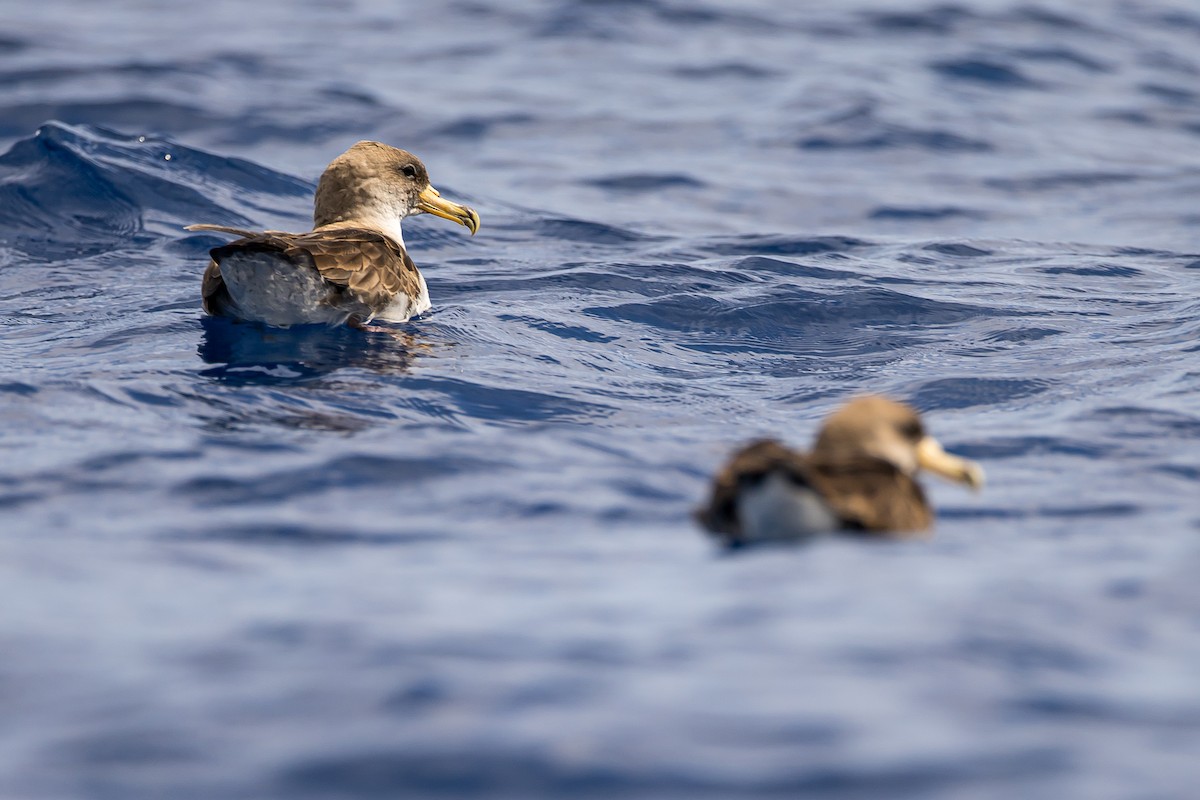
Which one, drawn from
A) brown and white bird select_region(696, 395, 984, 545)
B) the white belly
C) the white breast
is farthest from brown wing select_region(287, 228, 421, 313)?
the white belly

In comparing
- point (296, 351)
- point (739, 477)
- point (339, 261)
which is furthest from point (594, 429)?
point (739, 477)

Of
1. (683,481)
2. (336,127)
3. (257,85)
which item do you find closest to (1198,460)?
(683,481)

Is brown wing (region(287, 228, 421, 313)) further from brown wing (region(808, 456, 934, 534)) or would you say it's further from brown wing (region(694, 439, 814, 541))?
brown wing (region(808, 456, 934, 534))

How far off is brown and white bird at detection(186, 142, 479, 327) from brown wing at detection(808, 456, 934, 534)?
14.3 feet

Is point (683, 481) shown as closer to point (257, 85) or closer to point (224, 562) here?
point (224, 562)

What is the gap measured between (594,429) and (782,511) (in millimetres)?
2767

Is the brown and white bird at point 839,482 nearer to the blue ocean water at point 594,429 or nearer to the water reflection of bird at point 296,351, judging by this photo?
the blue ocean water at point 594,429

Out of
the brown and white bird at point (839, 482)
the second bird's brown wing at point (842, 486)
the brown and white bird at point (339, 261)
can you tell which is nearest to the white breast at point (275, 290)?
the brown and white bird at point (339, 261)

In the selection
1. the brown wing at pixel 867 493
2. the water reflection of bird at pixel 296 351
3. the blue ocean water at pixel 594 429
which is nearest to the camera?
the blue ocean water at pixel 594 429

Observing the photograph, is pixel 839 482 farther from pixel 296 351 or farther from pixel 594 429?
pixel 296 351

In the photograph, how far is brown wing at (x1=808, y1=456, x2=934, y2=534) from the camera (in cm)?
565

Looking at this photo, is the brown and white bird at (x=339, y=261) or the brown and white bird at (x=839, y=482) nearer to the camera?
the brown and white bird at (x=839, y=482)

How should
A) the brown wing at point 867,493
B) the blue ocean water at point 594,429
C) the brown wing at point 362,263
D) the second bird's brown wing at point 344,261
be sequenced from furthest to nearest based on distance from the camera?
the brown wing at point 362,263 < the second bird's brown wing at point 344,261 < the brown wing at point 867,493 < the blue ocean water at point 594,429

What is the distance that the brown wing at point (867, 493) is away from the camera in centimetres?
565
